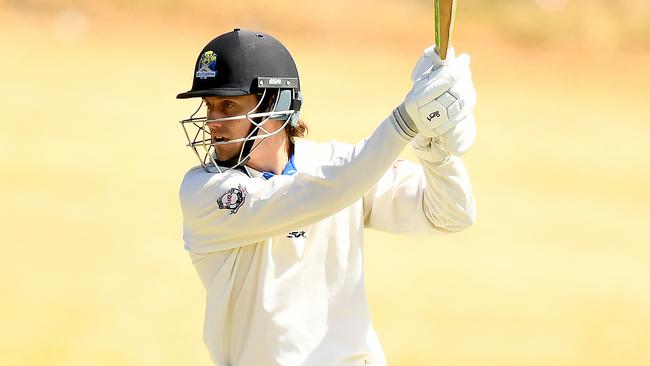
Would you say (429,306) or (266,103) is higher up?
(266,103)

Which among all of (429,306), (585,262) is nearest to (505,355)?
(429,306)

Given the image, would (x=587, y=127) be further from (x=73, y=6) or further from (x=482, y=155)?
(x=73, y=6)

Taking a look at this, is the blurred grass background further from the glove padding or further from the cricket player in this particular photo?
the glove padding

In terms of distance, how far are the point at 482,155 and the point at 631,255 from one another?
245cm

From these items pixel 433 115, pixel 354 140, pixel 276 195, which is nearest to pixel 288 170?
pixel 276 195

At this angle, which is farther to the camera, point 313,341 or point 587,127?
point 587,127

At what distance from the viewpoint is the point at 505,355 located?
24.7 ft

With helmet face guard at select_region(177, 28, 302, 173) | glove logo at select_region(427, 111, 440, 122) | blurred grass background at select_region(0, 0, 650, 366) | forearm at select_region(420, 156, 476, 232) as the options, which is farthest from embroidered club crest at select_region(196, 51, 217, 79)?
blurred grass background at select_region(0, 0, 650, 366)

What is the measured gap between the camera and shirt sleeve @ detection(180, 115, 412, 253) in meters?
3.36

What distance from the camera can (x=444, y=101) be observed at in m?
3.19

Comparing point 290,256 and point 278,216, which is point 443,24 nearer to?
point 278,216

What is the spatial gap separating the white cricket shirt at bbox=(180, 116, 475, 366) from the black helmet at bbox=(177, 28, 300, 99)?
28cm

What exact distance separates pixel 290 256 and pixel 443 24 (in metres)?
0.96

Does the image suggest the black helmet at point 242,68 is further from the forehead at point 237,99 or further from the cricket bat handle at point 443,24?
the cricket bat handle at point 443,24
